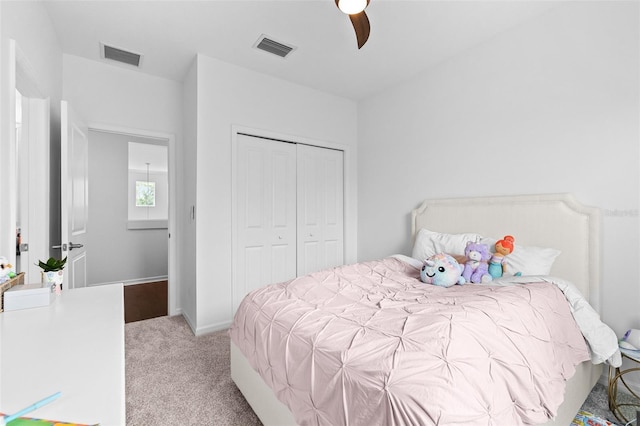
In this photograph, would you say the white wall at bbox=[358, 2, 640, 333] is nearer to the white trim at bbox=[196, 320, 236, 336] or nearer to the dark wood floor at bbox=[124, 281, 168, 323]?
the white trim at bbox=[196, 320, 236, 336]

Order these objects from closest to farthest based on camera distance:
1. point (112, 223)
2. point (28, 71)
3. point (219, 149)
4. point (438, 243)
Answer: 1. point (28, 71)
2. point (438, 243)
3. point (219, 149)
4. point (112, 223)

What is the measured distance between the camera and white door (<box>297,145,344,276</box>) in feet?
12.1

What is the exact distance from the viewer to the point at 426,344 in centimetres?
109

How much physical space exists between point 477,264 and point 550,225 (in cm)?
64

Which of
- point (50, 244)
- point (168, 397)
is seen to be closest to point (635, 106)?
point (168, 397)

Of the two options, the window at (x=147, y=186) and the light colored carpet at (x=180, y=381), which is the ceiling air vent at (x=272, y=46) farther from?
the window at (x=147, y=186)

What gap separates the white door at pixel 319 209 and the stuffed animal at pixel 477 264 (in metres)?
1.92

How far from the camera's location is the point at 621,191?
1.99m

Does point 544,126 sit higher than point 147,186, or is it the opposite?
point 544,126

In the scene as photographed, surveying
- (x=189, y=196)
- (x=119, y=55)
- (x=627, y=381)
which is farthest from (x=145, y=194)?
(x=627, y=381)

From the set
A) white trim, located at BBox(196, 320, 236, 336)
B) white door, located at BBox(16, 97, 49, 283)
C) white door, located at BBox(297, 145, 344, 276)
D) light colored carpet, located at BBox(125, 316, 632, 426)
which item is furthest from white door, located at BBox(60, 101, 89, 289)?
white door, located at BBox(297, 145, 344, 276)

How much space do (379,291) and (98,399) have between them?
150cm

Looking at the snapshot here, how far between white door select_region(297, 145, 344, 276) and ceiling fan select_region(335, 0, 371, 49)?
6.55ft

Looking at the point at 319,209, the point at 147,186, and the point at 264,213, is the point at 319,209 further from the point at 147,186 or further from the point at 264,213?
the point at 147,186
